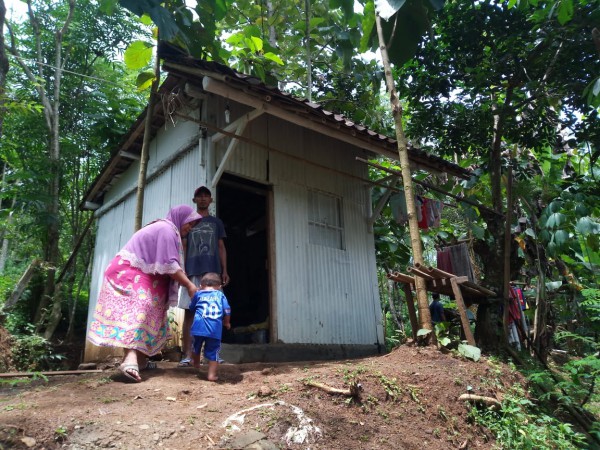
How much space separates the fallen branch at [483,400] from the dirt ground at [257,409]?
8 cm

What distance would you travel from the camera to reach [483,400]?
13.0 ft

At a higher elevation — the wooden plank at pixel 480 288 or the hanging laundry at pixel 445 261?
the hanging laundry at pixel 445 261

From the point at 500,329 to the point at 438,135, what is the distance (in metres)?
3.38

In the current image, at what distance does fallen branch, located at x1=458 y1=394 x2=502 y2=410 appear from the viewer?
3891 millimetres

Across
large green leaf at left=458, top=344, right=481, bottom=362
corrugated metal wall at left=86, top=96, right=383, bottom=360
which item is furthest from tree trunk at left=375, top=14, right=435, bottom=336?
corrugated metal wall at left=86, top=96, right=383, bottom=360

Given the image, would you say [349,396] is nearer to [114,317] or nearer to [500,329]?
[114,317]

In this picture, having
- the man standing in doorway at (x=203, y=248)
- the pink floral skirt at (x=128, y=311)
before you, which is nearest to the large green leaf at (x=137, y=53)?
the man standing in doorway at (x=203, y=248)

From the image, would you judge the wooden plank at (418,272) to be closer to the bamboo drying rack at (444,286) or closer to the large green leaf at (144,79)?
the bamboo drying rack at (444,286)

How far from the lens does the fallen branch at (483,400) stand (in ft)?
12.8

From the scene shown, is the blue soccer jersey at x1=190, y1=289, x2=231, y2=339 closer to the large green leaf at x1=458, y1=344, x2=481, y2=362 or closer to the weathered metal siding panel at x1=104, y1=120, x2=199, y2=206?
the large green leaf at x1=458, y1=344, x2=481, y2=362

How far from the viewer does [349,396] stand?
3393 millimetres

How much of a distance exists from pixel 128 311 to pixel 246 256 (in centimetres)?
558

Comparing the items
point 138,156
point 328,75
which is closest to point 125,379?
point 138,156

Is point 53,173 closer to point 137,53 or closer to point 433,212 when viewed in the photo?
point 137,53
